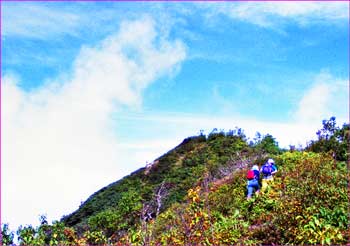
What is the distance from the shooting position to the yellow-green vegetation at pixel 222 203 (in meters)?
11.4

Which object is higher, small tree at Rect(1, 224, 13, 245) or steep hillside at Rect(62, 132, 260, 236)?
steep hillside at Rect(62, 132, 260, 236)

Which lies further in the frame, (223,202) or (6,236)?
(223,202)

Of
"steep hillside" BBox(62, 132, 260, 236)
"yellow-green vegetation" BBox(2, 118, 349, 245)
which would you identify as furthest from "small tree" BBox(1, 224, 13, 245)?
"steep hillside" BBox(62, 132, 260, 236)

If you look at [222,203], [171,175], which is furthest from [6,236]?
[171,175]

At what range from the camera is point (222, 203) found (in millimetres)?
19016

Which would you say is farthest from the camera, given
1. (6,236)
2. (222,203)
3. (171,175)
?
(171,175)

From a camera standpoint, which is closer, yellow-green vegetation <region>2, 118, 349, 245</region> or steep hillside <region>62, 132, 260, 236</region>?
yellow-green vegetation <region>2, 118, 349, 245</region>

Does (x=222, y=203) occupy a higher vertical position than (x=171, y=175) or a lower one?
lower

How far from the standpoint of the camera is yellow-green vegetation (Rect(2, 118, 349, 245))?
11422 millimetres

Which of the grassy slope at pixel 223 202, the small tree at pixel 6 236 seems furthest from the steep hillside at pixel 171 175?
the small tree at pixel 6 236

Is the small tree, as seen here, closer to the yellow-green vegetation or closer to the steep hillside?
the yellow-green vegetation

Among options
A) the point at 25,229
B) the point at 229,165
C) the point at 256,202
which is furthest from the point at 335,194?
the point at 229,165

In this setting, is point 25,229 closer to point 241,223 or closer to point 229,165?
point 241,223

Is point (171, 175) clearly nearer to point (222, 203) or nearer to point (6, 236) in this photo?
point (222, 203)
